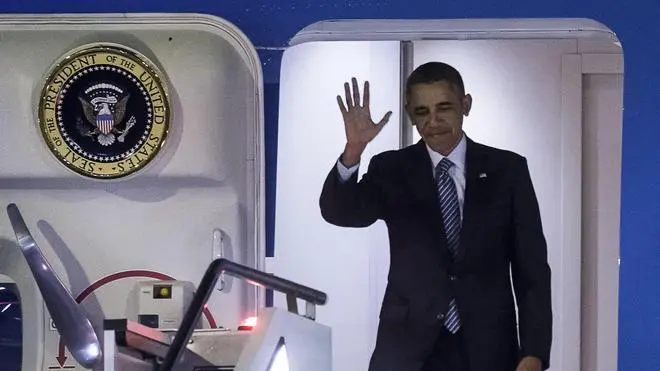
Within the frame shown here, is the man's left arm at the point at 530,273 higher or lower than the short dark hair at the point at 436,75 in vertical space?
lower

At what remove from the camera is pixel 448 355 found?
128 inches

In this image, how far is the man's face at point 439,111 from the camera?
3.27 metres

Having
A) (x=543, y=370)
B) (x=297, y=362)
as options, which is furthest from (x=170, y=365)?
(x=543, y=370)

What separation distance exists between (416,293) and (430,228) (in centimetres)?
22

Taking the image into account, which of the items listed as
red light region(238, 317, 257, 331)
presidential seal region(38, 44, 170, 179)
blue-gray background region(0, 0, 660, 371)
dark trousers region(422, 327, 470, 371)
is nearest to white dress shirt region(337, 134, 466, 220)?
blue-gray background region(0, 0, 660, 371)

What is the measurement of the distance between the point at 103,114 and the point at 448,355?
1464 millimetres

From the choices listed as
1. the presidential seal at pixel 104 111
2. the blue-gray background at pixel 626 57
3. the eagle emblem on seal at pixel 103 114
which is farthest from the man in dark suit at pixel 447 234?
the eagle emblem on seal at pixel 103 114

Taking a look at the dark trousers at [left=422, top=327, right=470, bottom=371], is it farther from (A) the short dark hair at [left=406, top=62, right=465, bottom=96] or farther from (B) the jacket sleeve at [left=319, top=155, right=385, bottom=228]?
(A) the short dark hair at [left=406, top=62, right=465, bottom=96]

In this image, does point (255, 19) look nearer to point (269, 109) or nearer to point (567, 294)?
point (269, 109)

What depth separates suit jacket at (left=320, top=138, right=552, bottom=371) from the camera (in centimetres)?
324

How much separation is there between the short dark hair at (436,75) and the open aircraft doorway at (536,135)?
0.8 inches

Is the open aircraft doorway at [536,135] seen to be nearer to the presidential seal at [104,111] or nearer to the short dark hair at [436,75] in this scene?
the short dark hair at [436,75]

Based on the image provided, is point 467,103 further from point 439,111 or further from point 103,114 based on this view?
point 103,114

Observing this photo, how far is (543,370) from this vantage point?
3252 mm
